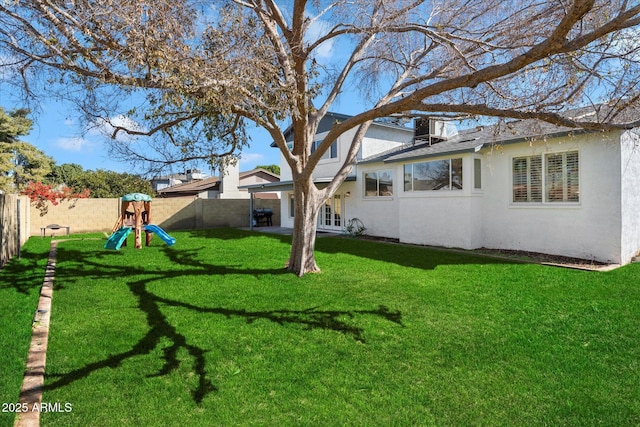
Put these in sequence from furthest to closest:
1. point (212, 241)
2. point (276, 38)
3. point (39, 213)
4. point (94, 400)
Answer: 1. point (39, 213)
2. point (212, 241)
3. point (276, 38)
4. point (94, 400)

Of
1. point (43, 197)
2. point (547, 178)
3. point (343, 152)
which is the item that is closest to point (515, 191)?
point (547, 178)

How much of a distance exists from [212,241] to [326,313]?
9.91 m

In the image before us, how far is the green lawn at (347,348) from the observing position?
3.28 meters

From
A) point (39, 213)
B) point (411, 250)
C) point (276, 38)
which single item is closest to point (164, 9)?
point (276, 38)

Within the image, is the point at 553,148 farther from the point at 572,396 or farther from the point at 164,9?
the point at 164,9

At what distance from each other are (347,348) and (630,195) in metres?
9.21

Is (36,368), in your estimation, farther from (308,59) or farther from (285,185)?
(285,185)

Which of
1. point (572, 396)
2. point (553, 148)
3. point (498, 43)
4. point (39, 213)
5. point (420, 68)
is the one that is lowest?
point (572, 396)

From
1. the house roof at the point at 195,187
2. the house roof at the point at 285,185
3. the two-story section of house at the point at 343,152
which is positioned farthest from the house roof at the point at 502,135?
the house roof at the point at 195,187

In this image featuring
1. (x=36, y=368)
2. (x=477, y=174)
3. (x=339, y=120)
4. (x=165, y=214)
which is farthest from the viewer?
(x=165, y=214)

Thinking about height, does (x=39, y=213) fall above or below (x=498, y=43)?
below

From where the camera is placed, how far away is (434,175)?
1309 cm

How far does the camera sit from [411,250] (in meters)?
12.0

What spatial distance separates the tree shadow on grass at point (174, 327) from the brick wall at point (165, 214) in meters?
11.6
